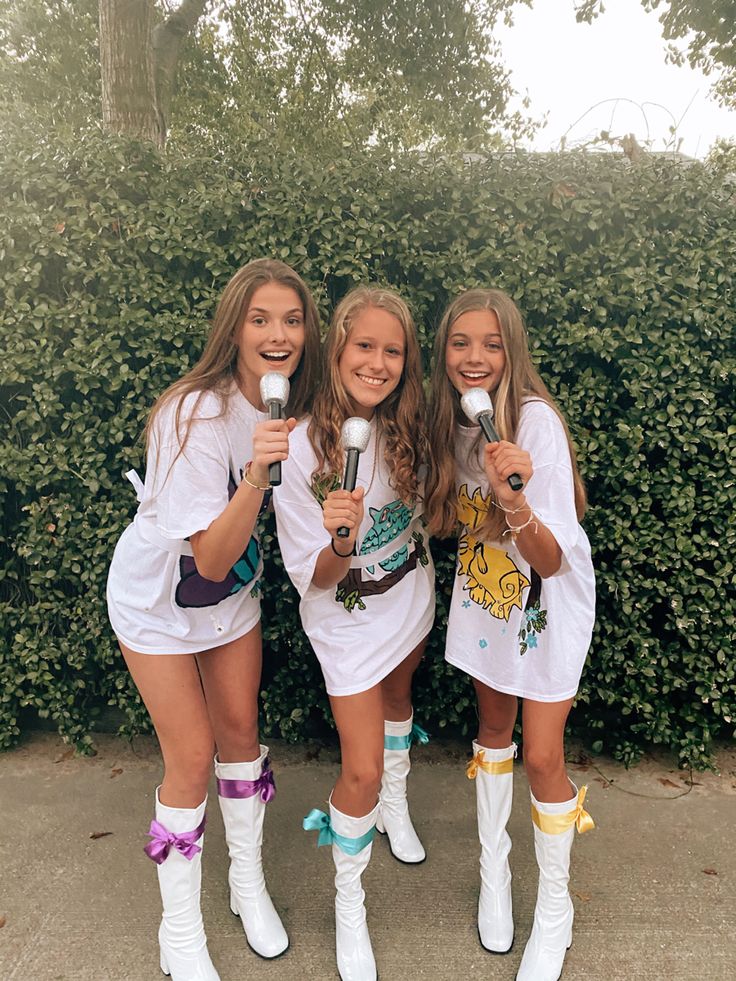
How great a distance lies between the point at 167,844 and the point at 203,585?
2.72 feet

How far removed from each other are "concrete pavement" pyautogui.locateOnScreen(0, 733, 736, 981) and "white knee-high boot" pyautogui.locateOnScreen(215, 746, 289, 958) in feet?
0.29

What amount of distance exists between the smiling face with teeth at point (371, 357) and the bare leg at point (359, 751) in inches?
37.8

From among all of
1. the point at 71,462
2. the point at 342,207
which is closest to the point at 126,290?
the point at 71,462

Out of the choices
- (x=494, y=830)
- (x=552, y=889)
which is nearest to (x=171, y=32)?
(x=494, y=830)

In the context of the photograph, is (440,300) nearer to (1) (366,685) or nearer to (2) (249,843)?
(1) (366,685)

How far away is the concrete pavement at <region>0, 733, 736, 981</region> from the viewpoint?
223 centimetres

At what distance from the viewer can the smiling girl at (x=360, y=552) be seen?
2045 mm

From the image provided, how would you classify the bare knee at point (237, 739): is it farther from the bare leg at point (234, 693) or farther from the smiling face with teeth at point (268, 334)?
the smiling face with teeth at point (268, 334)

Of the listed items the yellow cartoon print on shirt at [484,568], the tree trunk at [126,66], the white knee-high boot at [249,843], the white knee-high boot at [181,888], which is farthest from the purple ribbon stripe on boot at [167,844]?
the tree trunk at [126,66]

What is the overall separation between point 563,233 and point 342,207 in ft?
3.30

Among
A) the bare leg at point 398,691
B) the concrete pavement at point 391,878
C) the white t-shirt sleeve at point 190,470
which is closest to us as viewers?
the white t-shirt sleeve at point 190,470

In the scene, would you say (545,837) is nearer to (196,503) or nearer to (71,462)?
(196,503)

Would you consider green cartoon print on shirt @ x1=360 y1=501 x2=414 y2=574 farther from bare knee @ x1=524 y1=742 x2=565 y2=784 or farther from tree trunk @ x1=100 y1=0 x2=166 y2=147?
tree trunk @ x1=100 y1=0 x2=166 y2=147

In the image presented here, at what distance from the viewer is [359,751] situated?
2.08m
